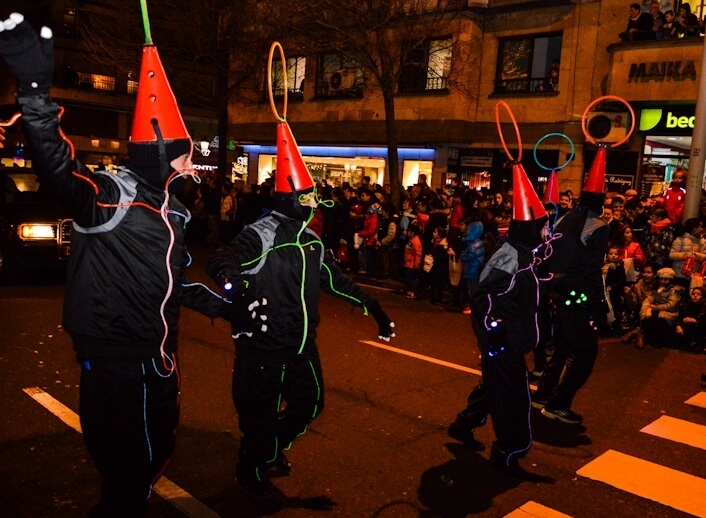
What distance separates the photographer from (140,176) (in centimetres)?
333

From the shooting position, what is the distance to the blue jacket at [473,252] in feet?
36.7

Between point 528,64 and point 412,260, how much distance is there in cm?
1120

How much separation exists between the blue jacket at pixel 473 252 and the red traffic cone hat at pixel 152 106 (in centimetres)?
829

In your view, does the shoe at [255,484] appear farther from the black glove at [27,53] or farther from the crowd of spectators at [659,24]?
the crowd of spectators at [659,24]

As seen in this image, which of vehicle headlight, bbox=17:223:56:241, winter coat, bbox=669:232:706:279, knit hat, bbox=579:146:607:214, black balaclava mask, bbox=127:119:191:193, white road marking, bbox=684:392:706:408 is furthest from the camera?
vehicle headlight, bbox=17:223:56:241

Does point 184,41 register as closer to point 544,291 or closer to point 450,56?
point 450,56

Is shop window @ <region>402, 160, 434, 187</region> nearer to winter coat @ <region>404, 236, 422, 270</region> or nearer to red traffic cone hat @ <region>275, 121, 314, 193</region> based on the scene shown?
winter coat @ <region>404, 236, 422, 270</region>

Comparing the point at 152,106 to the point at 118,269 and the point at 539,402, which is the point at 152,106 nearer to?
→ the point at 118,269

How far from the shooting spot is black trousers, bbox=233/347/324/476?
430 centimetres

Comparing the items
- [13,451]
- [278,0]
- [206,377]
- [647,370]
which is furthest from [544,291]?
[278,0]

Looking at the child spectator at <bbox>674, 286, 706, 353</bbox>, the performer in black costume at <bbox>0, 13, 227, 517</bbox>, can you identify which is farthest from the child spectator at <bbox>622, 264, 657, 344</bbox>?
the performer in black costume at <bbox>0, 13, 227, 517</bbox>

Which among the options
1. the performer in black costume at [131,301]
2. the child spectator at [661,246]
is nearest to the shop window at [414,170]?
the child spectator at [661,246]

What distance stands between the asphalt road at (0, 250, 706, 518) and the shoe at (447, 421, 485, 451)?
85 millimetres

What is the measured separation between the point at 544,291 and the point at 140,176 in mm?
4528
